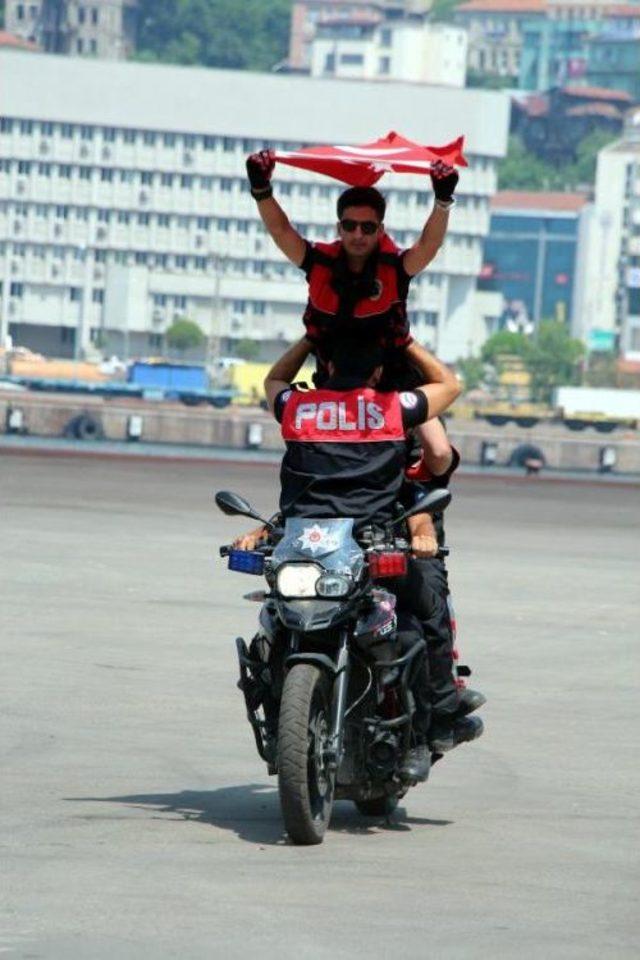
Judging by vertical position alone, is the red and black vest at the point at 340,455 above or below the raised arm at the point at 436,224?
below

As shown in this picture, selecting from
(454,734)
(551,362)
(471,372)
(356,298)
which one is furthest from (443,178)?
(471,372)

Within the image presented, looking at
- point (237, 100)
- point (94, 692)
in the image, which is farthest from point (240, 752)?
point (237, 100)

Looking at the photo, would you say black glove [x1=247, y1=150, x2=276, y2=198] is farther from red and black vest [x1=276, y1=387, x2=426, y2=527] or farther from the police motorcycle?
the police motorcycle

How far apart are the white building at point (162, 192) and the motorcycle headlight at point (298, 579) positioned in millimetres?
171882

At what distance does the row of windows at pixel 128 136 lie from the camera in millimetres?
186000

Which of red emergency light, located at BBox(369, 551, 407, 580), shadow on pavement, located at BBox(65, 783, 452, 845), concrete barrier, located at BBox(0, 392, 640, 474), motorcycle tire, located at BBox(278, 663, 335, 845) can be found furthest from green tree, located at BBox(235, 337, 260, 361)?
motorcycle tire, located at BBox(278, 663, 335, 845)

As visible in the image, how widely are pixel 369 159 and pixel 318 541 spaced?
49.7 inches

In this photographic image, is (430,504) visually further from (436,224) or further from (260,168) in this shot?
(260,168)

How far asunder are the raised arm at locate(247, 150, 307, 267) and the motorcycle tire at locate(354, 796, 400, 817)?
5.29 feet

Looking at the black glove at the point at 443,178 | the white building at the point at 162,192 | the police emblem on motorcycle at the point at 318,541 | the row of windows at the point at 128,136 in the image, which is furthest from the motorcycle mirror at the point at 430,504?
the row of windows at the point at 128,136

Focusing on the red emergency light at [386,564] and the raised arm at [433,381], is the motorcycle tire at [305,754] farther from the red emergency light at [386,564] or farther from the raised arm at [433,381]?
the raised arm at [433,381]

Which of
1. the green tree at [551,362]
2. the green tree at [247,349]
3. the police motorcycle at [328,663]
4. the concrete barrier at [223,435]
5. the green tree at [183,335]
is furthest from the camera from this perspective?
the green tree at [247,349]

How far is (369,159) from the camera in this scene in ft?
27.2

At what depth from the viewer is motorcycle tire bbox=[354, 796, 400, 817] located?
8273mm
